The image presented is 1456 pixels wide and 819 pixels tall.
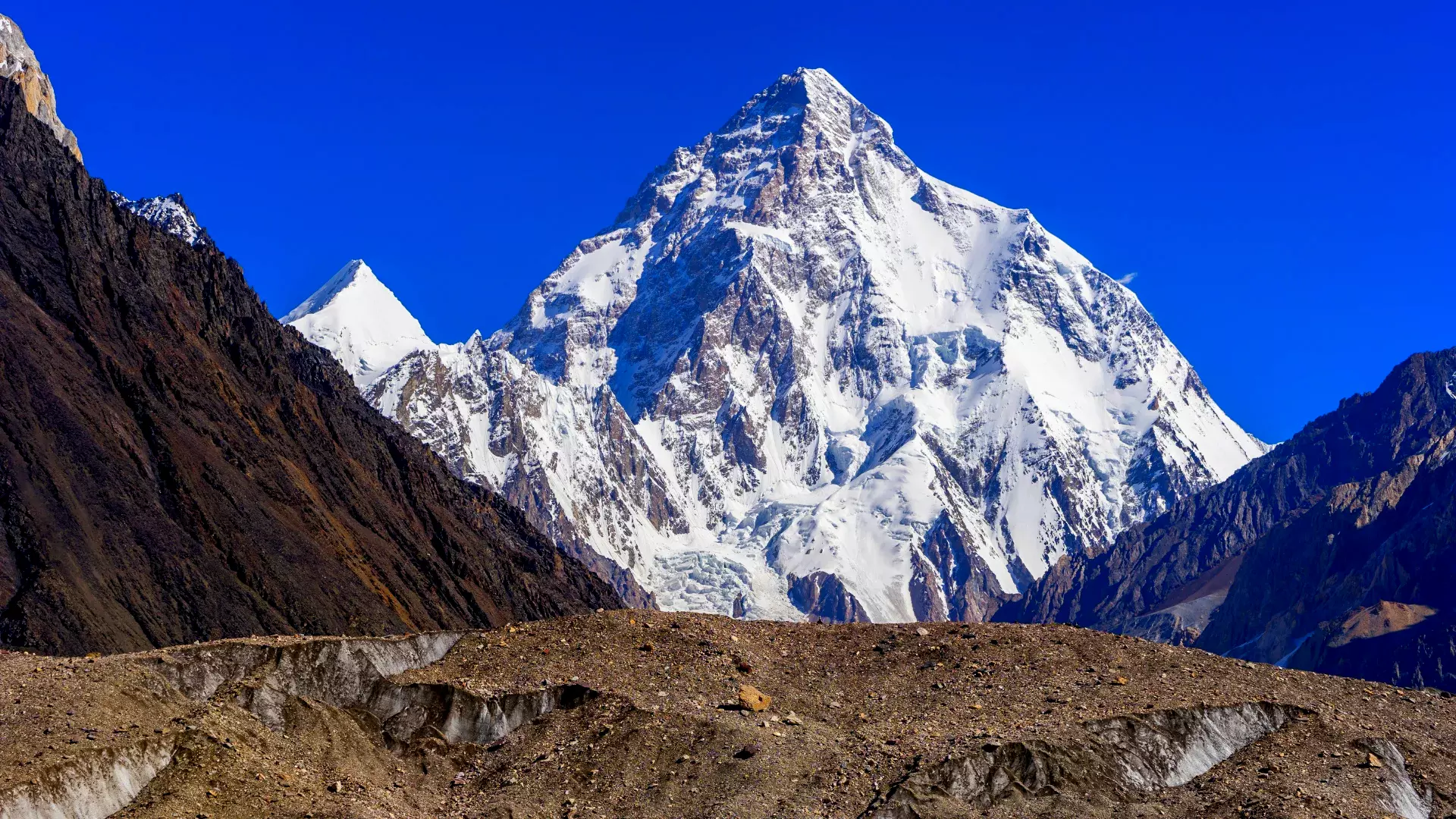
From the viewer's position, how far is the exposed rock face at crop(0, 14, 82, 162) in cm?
15475

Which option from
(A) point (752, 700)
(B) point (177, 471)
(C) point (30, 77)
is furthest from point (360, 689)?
(C) point (30, 77)

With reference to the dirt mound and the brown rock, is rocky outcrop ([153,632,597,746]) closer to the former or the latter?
the dirt mound

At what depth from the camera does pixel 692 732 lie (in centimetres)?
3797

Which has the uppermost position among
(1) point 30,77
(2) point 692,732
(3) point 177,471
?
(1) point 30,77

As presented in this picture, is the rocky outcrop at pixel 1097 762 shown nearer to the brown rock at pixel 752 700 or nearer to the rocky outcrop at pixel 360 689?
the brown rock at pixel 752 700

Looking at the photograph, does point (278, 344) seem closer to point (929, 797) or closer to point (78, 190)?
point (78, 190)

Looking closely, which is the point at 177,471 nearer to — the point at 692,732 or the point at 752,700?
the point at 752,700

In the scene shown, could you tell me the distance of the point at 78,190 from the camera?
126 meters

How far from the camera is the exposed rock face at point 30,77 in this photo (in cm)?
15475

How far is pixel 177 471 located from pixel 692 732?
7708cm

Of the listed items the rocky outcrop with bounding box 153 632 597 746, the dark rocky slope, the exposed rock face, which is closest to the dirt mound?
the rocky outcrop with bounding box 153 632 597 746

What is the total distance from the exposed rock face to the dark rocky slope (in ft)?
82.6

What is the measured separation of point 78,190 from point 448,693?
101m

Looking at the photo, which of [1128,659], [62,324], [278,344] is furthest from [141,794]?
[278,344]
